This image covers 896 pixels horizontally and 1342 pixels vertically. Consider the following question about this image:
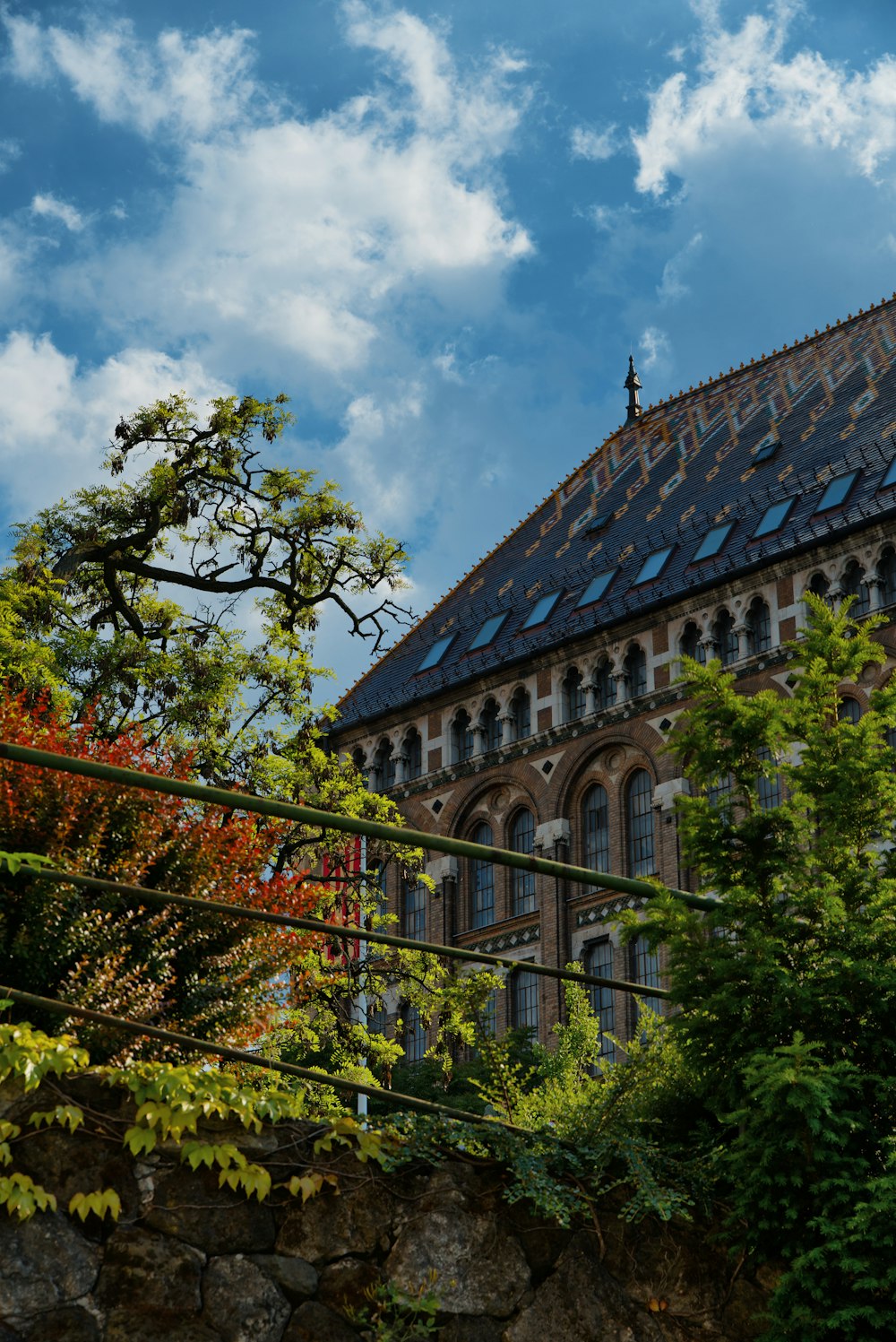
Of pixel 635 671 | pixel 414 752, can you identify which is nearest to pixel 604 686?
pixel 635 671

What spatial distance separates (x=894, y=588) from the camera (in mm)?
39812

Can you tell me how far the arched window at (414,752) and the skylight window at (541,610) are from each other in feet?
13.5

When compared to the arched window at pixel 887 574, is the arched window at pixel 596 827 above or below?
below

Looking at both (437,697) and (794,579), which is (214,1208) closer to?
(794,579)

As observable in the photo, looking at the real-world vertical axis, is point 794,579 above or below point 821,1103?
above

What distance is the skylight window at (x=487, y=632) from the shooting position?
49844mm

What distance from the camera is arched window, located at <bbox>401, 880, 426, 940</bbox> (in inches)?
1880

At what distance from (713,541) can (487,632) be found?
7773 mm

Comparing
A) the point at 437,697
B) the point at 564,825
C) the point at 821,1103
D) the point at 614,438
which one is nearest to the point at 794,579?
the point at 564,825

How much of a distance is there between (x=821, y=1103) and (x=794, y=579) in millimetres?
33958

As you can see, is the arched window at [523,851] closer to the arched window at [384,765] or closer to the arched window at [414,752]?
the arched window at [414,752]

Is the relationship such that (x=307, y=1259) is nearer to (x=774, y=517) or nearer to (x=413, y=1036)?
(x=774, y=517)

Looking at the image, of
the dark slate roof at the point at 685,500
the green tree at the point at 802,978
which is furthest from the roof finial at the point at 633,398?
the green tree at the point at 802,978

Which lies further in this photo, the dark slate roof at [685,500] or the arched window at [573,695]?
the arched window at [573,695]
